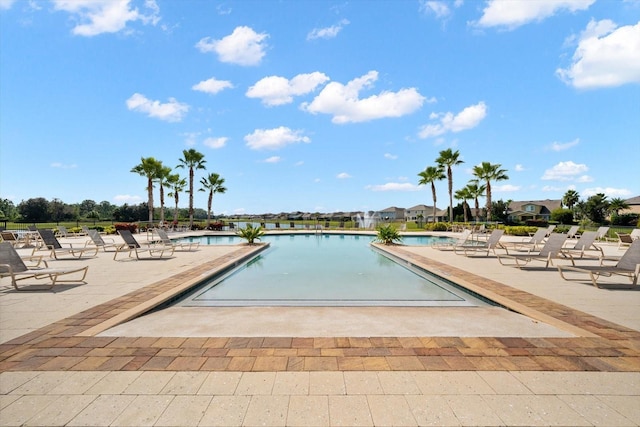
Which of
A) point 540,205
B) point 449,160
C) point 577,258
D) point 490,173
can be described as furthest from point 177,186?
point 540,205

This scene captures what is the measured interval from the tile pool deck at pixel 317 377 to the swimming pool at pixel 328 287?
6.41 ft

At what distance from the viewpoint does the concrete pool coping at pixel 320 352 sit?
2889 millimetres

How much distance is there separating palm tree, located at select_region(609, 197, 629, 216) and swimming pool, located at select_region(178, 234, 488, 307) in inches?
2371

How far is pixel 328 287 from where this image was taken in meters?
7.14

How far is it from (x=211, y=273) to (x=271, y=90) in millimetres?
13276

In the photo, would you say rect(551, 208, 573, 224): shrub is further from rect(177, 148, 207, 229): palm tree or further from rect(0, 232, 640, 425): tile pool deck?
rect(0, 232, 640, 425): tile pool deck

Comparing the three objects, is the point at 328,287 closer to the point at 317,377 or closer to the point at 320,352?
the point at 320,352

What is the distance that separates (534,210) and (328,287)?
238 feet

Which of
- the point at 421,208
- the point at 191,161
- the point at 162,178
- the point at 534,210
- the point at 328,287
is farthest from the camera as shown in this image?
the point at 421,208

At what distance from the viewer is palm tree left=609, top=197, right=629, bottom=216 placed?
5228 cm

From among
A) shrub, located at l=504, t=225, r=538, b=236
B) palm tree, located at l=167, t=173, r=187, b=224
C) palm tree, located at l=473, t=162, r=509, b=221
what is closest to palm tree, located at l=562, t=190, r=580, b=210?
palm tree, located at l=473, t=162, r=509, b=221

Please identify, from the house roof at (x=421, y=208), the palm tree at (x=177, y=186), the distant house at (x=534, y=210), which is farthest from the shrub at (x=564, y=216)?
the palm tree at (x=177, y=186)

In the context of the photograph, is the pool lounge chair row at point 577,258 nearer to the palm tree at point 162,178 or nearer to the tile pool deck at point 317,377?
the tile pool deck at point 317,377

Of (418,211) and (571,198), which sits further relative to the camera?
(418,211)
